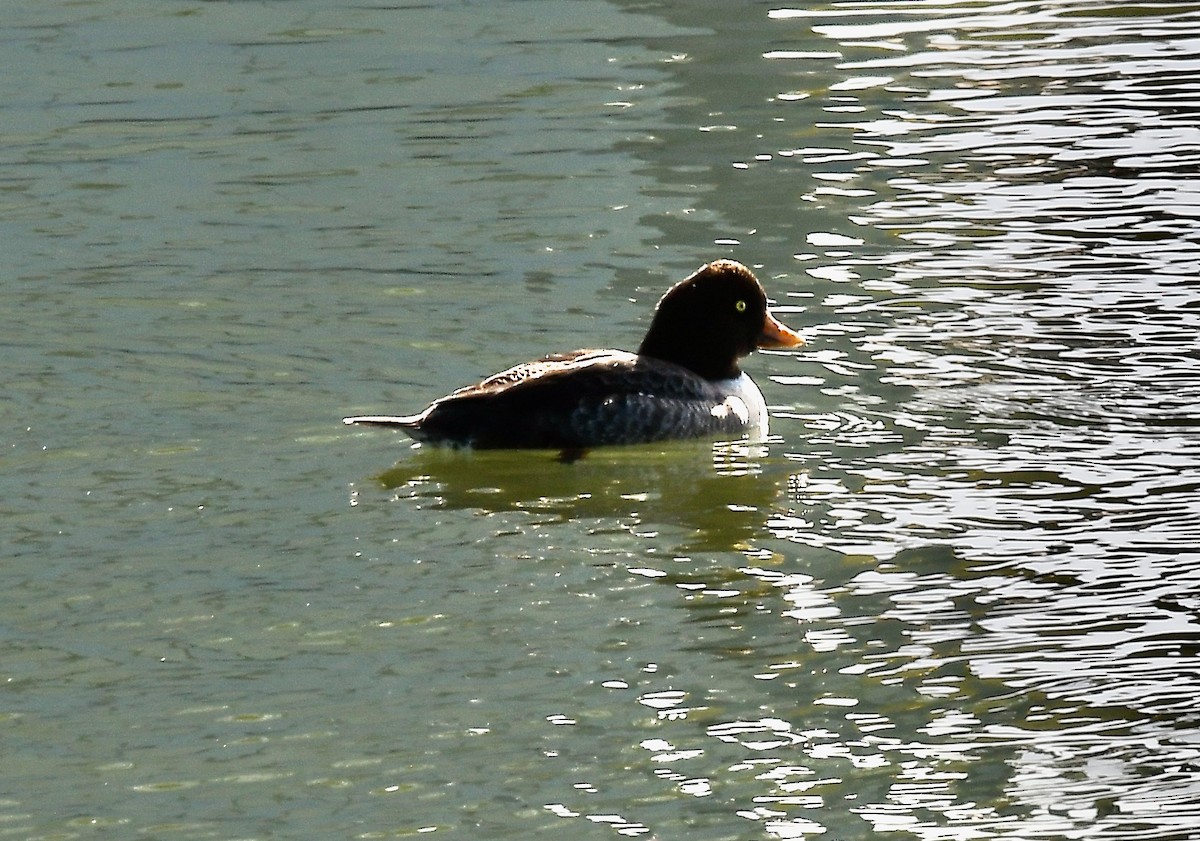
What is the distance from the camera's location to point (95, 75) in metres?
19.2

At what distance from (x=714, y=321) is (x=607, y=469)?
1260 mm

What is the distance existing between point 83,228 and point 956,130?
596 cm

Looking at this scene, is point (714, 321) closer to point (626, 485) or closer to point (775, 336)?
point (775, 336)

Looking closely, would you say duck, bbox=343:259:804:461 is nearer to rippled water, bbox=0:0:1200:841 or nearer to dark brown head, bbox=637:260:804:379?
dark brown head, bbox=637:260:804:379

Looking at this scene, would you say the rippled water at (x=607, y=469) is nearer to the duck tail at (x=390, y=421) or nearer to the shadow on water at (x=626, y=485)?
Answer: the shadow on water at (x=626, y=485)

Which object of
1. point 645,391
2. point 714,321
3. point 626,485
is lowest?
point 626,485

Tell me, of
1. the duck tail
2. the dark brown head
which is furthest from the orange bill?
→ the duck tail

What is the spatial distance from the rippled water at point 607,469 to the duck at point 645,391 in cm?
18

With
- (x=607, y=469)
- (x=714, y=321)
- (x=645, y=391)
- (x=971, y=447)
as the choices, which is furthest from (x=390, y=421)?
(x=971, y=447)

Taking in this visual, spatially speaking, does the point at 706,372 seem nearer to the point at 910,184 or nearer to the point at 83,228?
the point at 910,184

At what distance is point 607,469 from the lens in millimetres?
10570

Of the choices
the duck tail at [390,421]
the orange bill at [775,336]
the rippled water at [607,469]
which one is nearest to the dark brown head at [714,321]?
the orange bill at [775,336]

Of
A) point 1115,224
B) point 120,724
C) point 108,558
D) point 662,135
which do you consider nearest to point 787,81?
point 662,135

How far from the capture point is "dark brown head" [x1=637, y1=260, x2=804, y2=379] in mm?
11414
